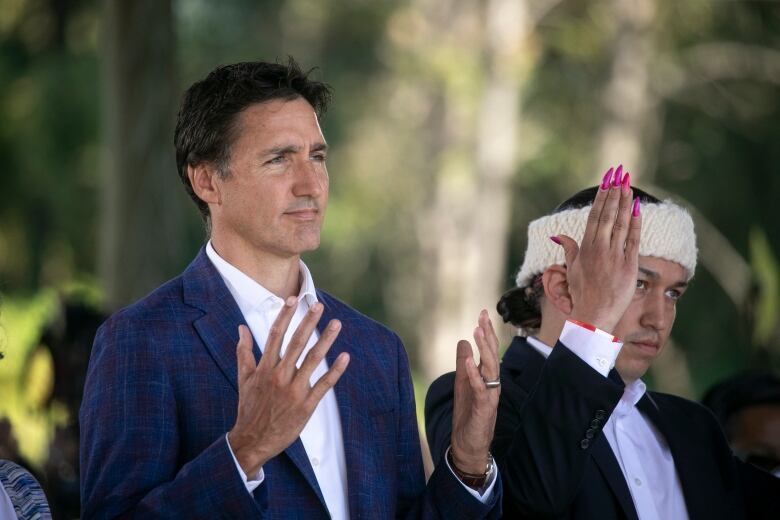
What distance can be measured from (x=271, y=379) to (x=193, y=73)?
58.2ft

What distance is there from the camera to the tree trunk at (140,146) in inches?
259

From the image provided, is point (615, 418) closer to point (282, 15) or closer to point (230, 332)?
point (230, 332)

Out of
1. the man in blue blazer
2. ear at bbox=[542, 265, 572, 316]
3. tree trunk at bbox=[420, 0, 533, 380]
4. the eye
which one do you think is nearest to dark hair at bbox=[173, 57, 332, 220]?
the man in blue blazer

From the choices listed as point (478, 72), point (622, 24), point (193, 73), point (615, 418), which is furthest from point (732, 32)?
point (615, 418)

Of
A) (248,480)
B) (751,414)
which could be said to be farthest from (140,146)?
(248,480)

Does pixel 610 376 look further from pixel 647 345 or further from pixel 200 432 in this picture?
pixel 200 432

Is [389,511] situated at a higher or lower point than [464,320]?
higher

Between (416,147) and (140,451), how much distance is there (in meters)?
16.9

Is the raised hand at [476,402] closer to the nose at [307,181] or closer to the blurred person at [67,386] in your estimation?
the nose at [307,181]

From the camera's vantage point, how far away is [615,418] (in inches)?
121

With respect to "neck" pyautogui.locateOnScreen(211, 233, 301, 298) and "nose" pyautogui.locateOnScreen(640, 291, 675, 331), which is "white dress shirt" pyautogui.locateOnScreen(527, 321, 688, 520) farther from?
"neck" pyautogui.locateOnScreen(211, 233, 301, 298)

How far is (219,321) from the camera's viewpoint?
2562 mm

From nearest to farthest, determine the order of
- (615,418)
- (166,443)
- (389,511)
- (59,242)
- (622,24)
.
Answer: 1. (166,443)
2. (389,511)
3. (615,418)
4. (622,24)
5. (59,242)

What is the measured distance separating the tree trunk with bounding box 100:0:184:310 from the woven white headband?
3.77 metres
